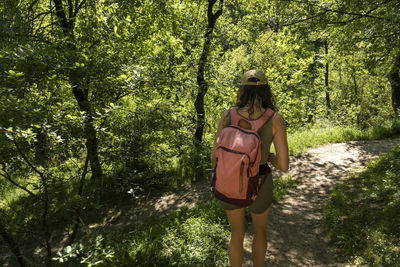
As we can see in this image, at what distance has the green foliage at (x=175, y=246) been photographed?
3328 mm

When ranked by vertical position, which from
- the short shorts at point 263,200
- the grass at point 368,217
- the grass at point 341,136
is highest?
the short shorts at point 263,200

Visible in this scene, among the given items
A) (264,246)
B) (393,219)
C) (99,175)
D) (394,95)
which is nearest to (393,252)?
(393,219)

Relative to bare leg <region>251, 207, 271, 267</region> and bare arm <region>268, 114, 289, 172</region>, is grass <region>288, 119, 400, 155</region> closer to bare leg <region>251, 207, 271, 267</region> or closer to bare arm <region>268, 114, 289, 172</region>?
bare leg <region>251, 207, 271, 267</region>

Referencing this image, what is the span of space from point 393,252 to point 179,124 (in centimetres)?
330

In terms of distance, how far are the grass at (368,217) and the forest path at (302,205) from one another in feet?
0.78

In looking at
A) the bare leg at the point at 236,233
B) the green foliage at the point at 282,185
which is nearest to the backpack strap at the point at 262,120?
the bare leg at the point at 236,233

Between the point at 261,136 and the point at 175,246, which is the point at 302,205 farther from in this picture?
the point at 261,136

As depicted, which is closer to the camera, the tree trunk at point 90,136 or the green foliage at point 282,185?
the tree trunk at point 90,136

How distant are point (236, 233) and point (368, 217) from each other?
2.72m

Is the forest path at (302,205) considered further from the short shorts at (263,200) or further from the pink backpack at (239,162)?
the pink backpack at (239,162)

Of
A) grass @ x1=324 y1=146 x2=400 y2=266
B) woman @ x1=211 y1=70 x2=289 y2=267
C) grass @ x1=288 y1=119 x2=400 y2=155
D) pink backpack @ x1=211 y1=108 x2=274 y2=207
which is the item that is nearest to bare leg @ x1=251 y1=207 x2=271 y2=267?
woman @ x1=211 y1=70 x2=289 y2=267

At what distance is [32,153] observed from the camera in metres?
3.22

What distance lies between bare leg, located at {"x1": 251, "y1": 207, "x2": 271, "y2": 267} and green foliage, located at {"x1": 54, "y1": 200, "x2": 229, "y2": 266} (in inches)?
35.5

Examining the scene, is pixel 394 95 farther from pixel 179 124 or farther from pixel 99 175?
pixel 99 175
